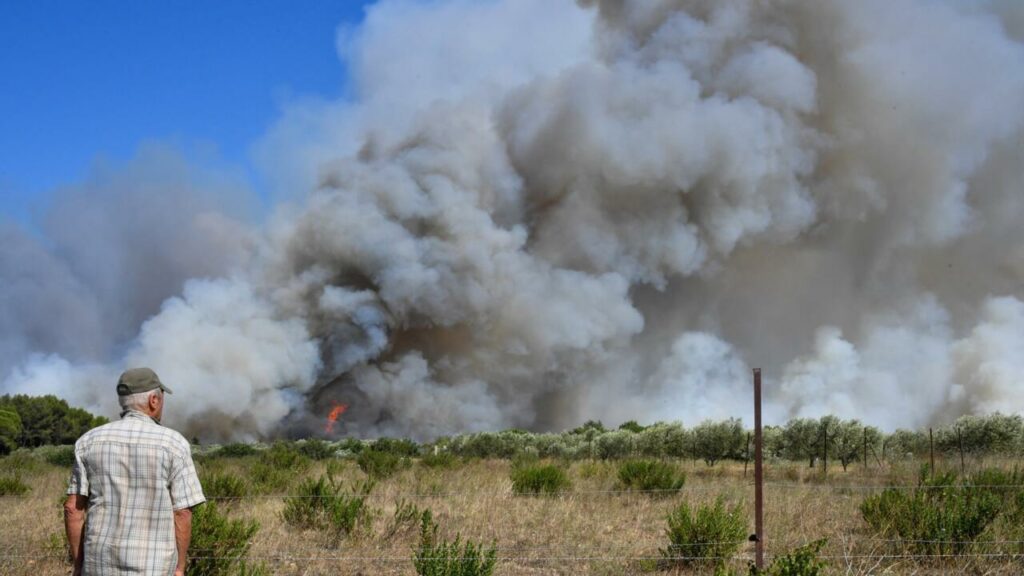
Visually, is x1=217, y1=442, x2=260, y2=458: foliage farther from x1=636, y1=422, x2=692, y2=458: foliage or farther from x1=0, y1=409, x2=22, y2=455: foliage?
x1=636, y1=422, x2=692, y2=458: foliage

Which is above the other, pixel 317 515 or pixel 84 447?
pixel 84 447

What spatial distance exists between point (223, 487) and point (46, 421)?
889 inches

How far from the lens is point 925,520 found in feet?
24.2

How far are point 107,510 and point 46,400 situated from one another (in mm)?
31140

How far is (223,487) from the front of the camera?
10.8m

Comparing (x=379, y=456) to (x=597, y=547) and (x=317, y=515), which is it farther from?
(x=597, y=547)

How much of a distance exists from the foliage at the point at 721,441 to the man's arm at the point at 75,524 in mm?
20020

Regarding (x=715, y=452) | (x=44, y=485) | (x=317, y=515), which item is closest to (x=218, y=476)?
(x=317, y=515)

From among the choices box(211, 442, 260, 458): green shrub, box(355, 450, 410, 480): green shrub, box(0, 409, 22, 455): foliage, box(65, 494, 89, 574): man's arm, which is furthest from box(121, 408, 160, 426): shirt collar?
box(211, 442, 260, 458): green shrub

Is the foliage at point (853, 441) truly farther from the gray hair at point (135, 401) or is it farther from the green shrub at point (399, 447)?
the gray hair at point (135, 401)

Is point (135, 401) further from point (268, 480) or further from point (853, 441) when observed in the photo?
point (853, 441)

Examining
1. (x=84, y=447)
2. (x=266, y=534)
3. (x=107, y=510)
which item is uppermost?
(x=84, y=447)

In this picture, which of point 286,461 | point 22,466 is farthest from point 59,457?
point 286,461

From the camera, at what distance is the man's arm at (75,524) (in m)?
3.39
